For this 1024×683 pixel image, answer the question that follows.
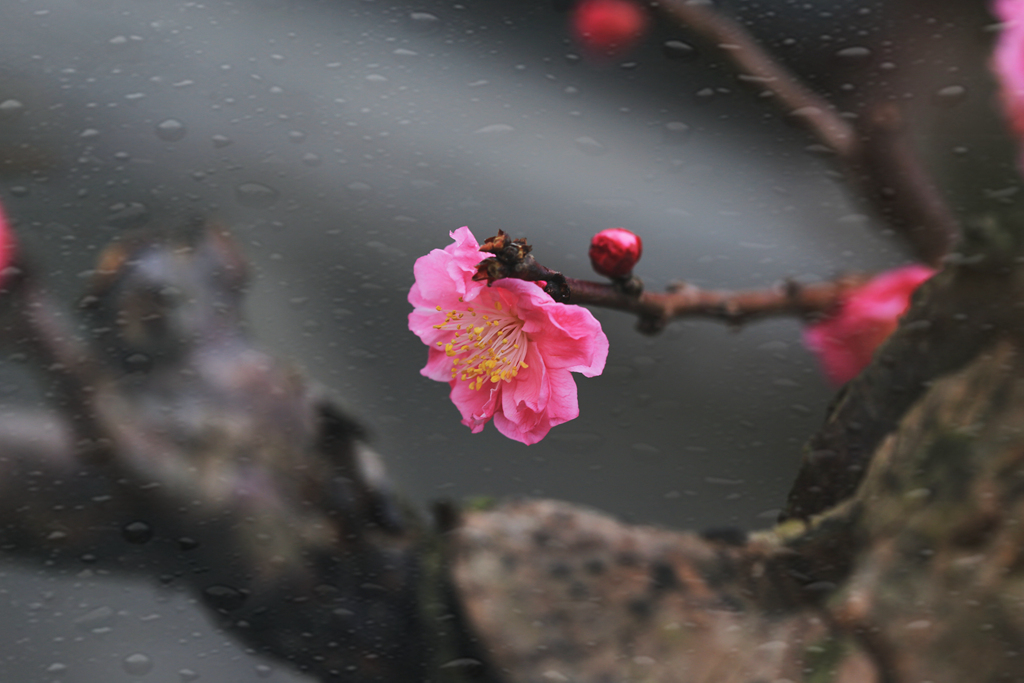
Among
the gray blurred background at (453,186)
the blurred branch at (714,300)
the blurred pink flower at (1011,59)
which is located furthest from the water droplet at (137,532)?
the blurred pink flower at (1011,59)

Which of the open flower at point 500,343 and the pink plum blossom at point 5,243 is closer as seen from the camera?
the open flower at point 500,343

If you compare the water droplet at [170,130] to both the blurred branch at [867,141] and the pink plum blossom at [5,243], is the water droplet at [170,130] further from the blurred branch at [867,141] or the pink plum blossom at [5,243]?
the blurred branch at [867,141]

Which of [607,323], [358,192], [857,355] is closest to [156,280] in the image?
[358,192]

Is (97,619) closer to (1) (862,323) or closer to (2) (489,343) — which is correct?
(2) (489,343)

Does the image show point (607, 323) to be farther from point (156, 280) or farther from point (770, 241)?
point (156, 280)

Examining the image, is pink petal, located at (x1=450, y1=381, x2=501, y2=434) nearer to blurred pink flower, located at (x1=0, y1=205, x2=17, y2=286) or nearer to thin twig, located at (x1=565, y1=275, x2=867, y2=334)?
thin twig, located at (x1=565, y1=275, x2=867, y2=334)

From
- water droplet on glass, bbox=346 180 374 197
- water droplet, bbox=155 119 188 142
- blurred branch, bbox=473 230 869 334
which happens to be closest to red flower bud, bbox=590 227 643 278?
blurred branch, bbox=473 230 869 334
